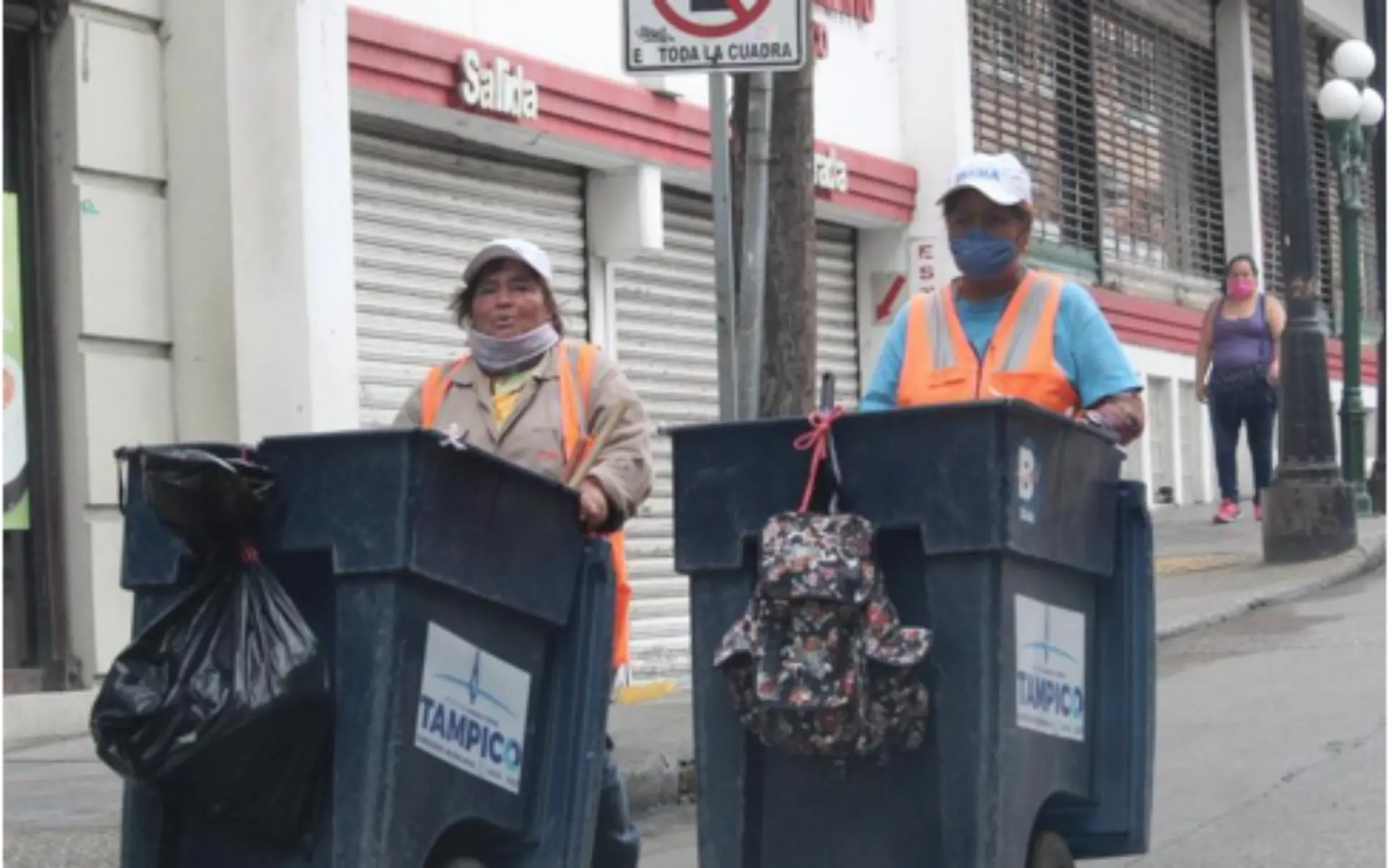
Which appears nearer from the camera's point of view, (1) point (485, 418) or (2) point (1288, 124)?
(1) point (485, 418)

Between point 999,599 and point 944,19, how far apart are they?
1291cm

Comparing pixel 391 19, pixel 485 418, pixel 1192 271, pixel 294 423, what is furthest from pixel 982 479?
pixel 1192 271

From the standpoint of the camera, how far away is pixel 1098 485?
5.82 metres

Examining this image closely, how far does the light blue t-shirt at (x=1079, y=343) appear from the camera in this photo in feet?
19.6

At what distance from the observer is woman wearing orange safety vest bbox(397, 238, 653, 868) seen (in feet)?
19.8

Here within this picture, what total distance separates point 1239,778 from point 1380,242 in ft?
59.4

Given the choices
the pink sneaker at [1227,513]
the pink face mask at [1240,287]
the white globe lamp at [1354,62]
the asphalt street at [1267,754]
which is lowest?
the asphalt street at [1267,754]

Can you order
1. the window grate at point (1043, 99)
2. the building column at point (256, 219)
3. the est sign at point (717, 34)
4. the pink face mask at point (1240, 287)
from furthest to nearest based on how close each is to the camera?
1. the window grate at point (1043, 99)
2. the pink face mask at point (1240, 287)
3. the building column at point (256, 219)
4. the est sign at point (717, 34)

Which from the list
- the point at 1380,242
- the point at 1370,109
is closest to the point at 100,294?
the point at 1370,109

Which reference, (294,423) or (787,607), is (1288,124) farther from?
(787,607)

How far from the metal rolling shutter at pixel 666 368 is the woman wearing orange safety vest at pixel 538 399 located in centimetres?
814

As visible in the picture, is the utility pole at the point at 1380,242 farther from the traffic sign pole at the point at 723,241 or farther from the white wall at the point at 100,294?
the traffic sign pole at the point at 723,241

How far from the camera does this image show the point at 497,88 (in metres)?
12.8

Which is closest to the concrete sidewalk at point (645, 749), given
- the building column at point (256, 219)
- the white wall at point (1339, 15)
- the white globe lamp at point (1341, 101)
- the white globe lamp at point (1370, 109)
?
the building column at point (256, 219)
